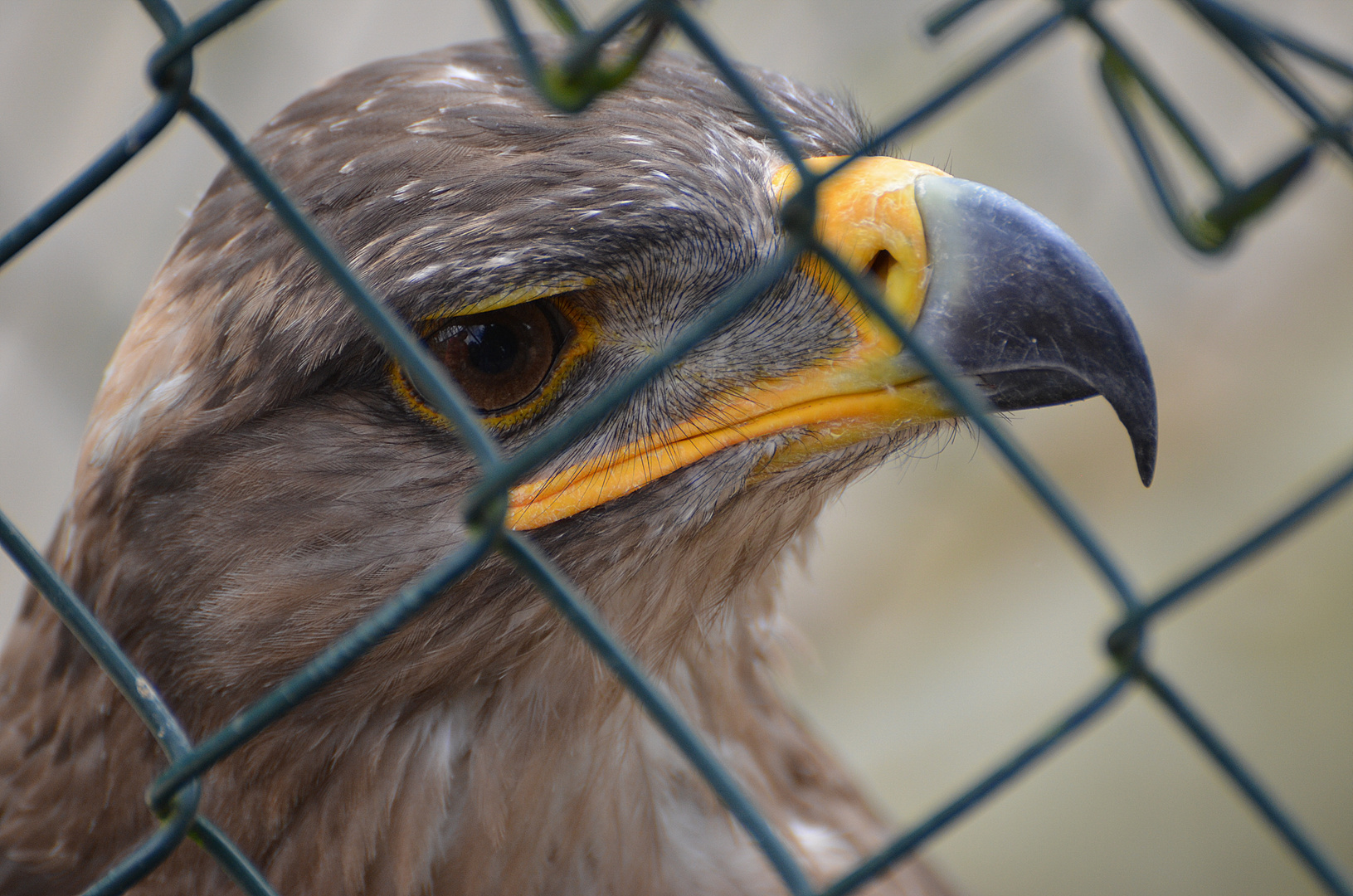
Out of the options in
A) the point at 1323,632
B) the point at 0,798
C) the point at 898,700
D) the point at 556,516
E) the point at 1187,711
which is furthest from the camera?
the point at 898,700

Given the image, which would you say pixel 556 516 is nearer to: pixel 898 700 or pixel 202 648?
pixel 202 648

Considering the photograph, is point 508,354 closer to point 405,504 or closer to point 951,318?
point 405,504

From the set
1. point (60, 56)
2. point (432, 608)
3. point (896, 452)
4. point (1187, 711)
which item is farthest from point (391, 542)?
point (60, 56)

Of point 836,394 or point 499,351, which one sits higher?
point 499,351

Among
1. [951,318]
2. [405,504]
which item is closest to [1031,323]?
[951,318]

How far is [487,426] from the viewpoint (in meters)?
1.30

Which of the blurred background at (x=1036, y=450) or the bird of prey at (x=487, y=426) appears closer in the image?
the bird of prey at (x=487, y=426)

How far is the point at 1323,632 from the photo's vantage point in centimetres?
361

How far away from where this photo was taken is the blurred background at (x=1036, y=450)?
3449 millimetres

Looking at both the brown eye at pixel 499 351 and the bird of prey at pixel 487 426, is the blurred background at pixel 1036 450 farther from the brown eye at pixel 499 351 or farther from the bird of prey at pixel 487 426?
the brown eye at pixel 499 351

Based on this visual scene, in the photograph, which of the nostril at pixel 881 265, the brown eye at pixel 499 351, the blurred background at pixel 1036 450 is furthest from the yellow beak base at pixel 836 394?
the blurred background at pixel 1036 450

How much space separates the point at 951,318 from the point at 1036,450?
362 cm

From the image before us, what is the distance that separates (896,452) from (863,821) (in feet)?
2.52

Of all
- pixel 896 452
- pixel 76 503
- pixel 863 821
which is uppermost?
pixel 76 503
